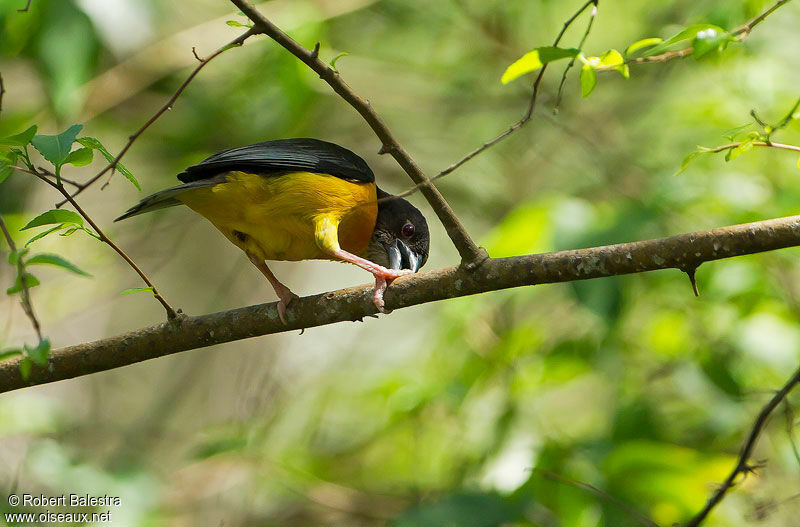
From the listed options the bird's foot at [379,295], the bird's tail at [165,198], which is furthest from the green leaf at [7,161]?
the bird's foot at [379,295]

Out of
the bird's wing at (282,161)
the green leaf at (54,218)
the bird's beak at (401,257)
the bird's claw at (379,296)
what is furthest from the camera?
the bird's beak at (401,257)

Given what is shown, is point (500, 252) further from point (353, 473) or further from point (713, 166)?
point (353, 473)

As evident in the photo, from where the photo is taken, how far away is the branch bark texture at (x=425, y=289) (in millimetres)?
2357

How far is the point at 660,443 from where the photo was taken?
383 centimetres

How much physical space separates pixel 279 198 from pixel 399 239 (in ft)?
2.78

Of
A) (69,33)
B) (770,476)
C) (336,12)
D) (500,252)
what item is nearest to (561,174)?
(336,12)

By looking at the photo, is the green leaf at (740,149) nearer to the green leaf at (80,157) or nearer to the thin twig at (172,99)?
the thin twig at (172,99)

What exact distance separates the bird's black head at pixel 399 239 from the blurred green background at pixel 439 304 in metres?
0.40

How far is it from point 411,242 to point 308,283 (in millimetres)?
4356

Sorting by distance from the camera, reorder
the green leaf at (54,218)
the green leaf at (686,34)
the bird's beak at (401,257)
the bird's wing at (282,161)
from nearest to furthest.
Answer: the green leaf at (54,218) → the green leaf at (686,34) → the bird's wing at (282,161) → the bird's beak at (401,257)

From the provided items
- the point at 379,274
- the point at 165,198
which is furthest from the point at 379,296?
the point at 165,198

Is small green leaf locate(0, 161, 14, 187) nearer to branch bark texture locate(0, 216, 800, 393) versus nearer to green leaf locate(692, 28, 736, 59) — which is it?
branch bark texture locate(0, 216, 800, 393)

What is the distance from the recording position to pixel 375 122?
2.33m

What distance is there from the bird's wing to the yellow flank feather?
1.7 inches
